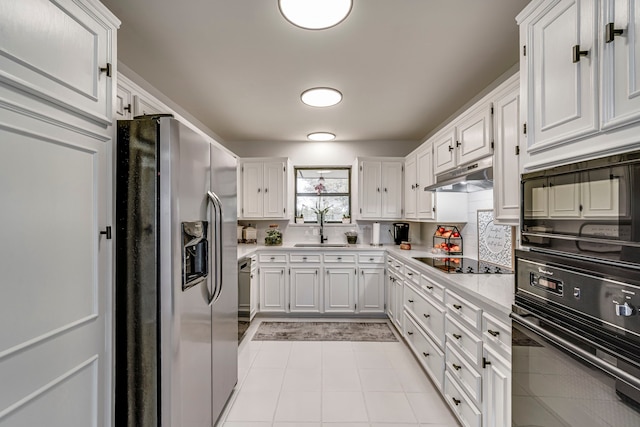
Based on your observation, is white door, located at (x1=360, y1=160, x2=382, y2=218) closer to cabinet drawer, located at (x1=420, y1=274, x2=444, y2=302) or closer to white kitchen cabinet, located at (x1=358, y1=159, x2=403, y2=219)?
white kitchen cabinet, located at (x1=358, y1=159, x2=403, y2=219)

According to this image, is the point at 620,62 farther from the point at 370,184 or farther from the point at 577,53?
the point at 370,184

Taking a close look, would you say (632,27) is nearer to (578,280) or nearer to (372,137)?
(578,280)

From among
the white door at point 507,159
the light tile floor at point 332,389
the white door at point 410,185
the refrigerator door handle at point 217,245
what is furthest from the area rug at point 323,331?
the white door at point 507,159

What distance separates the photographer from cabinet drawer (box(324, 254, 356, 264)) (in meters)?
3.91

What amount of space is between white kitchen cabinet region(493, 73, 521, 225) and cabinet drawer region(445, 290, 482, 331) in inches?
22.0

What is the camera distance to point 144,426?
53.2 inches

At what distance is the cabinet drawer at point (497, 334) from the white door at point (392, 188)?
2799 millimetres

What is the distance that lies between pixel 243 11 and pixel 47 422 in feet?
6.81

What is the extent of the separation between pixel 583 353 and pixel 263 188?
3885mm

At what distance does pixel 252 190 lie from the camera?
4.35 metres

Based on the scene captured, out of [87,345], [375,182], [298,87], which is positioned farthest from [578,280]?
[375,182]

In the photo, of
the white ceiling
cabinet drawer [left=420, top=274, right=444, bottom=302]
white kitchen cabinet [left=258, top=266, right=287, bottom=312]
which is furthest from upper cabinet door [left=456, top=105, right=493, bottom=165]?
white kitchen cabinet [left=258, top=266, right=287, bottom=312]

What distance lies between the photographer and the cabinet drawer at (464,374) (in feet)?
5.17

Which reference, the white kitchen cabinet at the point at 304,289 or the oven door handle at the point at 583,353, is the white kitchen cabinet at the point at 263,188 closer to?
the white kitchen cabinet at the point at 304,289
